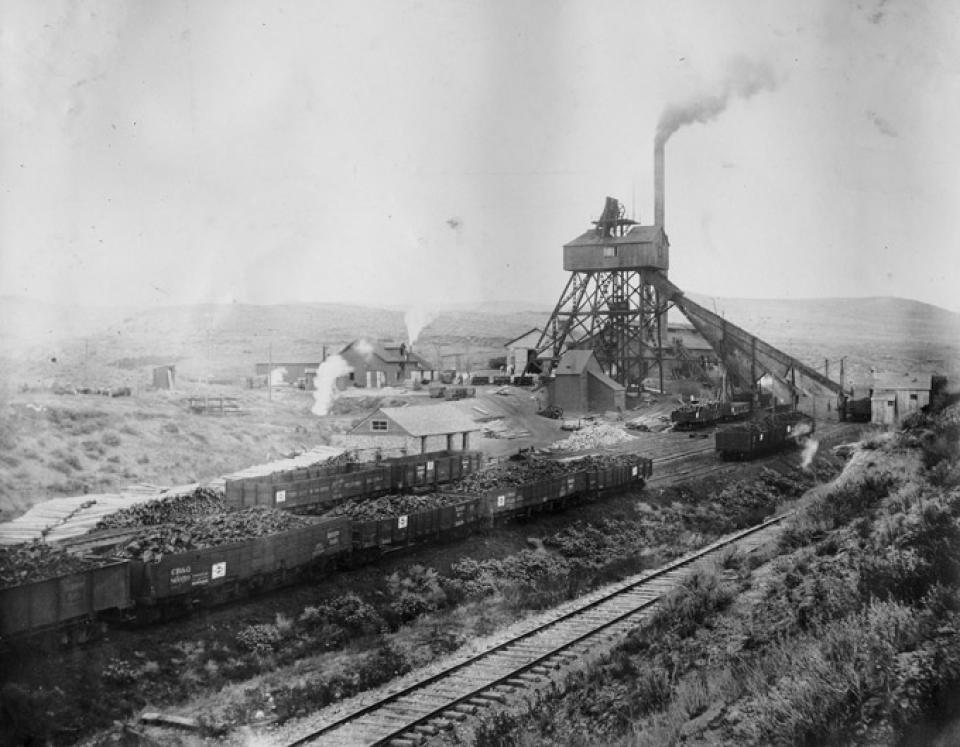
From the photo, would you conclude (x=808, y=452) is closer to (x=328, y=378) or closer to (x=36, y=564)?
(x=328, y=378)

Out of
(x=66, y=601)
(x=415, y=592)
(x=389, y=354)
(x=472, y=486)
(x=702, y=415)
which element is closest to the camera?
(x=66, y=601)

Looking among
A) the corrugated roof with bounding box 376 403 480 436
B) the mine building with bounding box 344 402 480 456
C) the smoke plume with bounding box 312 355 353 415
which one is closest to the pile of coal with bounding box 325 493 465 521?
the mine building with bounding box 344 402 480 456

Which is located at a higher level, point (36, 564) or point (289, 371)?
point (289, 371)

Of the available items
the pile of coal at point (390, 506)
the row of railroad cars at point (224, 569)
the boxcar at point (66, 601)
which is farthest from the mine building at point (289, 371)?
the boxcar at point (66, 601)

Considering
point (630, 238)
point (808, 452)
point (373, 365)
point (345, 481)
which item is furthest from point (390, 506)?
point (630, 238)

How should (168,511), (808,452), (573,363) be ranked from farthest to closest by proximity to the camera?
1. (573,363)
2. (808,452)
3. (168,511)

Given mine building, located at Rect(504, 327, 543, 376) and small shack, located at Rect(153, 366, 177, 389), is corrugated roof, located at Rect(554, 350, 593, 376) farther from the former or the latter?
small shack, located at Rect(153, 366, 177, 389)

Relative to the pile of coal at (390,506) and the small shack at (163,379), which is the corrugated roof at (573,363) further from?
the pile of coal at (390,506)
